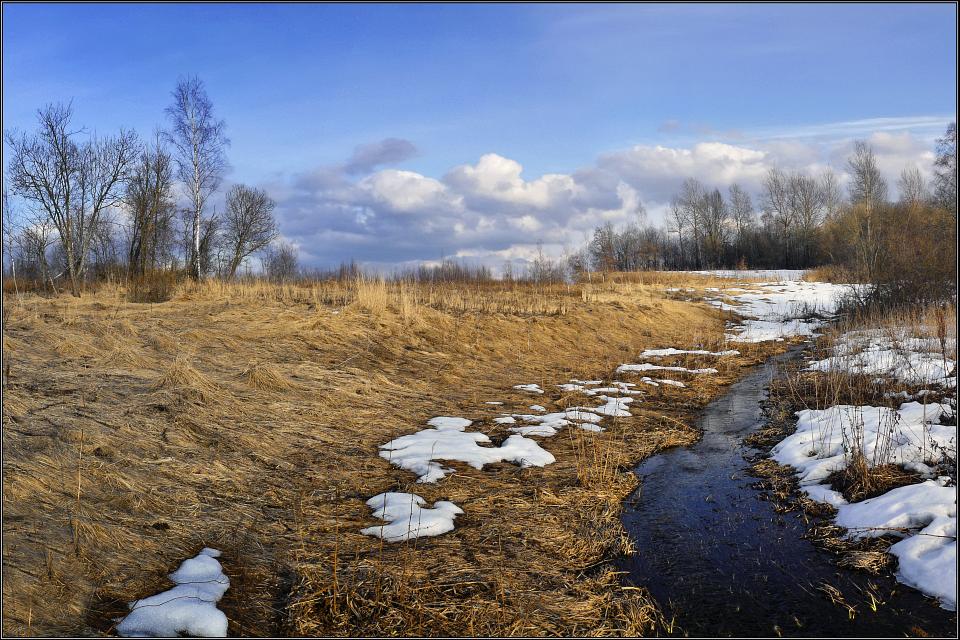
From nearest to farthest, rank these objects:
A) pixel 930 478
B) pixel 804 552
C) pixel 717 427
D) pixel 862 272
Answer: pixel 804 552
pixel 930 478
pixel 717 427
pixel 862 272

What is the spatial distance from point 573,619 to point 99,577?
2.57 m

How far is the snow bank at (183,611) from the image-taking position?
2893 millimetres

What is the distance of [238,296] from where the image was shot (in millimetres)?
13812

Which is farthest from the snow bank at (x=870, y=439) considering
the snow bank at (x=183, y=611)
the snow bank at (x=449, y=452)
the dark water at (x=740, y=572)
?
the snow bank at (x=183, y=611)

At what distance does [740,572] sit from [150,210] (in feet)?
73.1

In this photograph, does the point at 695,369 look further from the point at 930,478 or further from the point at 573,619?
the point at 573,619

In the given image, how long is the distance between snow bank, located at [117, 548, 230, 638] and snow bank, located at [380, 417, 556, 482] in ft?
6.82

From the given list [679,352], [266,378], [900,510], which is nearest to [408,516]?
[900,510]

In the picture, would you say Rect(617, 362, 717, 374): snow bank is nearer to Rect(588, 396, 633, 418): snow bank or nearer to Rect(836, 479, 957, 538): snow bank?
Rect(588, 396, 633, 418): snow bank

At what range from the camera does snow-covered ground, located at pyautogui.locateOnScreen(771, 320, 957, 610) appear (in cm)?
380

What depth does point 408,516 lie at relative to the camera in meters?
4.37

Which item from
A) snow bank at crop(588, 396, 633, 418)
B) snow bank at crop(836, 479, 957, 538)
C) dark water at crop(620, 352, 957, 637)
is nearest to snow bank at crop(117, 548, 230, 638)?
dark water at crop(620, 352, 957, 637)

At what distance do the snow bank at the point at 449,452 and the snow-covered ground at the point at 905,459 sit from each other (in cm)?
251

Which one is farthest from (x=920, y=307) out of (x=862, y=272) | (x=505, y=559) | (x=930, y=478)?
(x=505, y=559)
